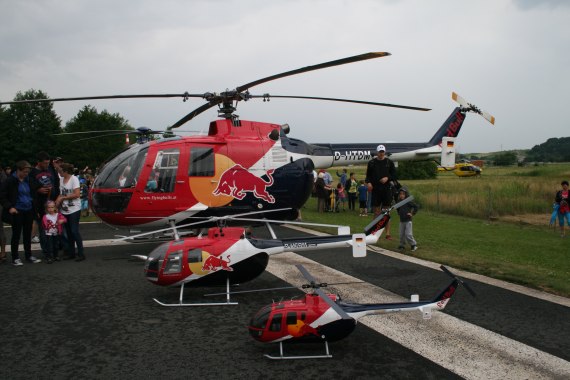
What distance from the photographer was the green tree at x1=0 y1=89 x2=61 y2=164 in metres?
61.9

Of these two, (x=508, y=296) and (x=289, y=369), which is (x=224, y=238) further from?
(x=508, y=296)

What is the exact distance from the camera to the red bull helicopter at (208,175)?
839 cm

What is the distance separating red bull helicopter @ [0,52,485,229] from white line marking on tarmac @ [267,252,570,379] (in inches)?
133

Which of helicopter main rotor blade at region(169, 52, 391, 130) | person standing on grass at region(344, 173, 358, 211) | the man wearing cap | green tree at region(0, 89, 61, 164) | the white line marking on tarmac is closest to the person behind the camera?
the white line marking on tarmac

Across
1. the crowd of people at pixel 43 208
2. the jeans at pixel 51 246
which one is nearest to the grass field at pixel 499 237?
the crowd of people at pixel 43 208

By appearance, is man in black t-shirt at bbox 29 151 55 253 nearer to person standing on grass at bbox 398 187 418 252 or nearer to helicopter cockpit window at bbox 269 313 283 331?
helicopter cockpit window at bbox 269 313 283 331

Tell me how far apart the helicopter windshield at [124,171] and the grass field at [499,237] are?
5869 mm

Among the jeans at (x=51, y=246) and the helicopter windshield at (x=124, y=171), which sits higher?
the helicopter windshield at (x=124, y=171)

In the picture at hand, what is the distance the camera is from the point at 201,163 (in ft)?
27.9

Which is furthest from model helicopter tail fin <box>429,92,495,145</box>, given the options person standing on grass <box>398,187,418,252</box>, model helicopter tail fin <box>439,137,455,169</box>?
person standing on grass <box>398,187,418,252</box>

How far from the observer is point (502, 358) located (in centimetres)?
433

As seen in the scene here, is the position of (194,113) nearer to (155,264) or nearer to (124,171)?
(124,171)

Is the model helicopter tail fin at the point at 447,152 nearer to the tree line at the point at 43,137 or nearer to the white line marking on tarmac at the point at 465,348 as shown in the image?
the white line marking on tarmac at the point at 465,348

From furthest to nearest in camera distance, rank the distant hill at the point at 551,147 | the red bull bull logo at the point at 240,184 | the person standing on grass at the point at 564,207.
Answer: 1. the distant hill at the point at 551,147
2. the person standing on grass at the point at 564,207
3. the red bull bull logo at the point at 240,184
